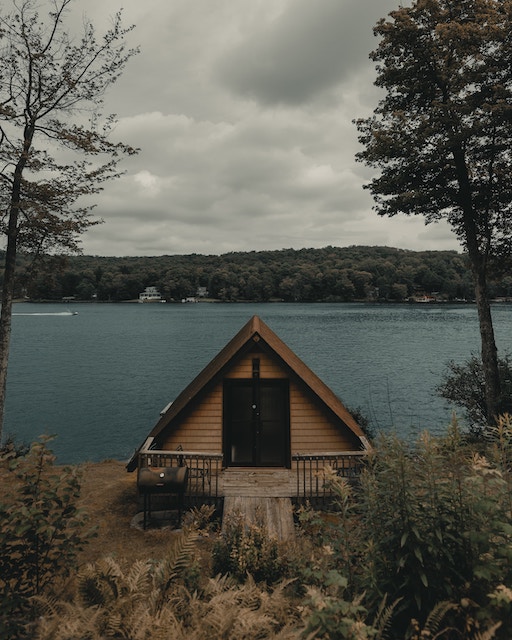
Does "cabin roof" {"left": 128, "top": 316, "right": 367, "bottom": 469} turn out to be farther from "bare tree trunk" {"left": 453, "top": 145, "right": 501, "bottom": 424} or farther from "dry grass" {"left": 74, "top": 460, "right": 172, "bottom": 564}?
"bare tree trunk" {"left": 453, "top": 145, "right": 501, "bottom": 424}

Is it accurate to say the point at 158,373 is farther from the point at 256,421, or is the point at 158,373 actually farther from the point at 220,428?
the point at 256,421

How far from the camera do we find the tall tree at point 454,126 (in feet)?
43.7

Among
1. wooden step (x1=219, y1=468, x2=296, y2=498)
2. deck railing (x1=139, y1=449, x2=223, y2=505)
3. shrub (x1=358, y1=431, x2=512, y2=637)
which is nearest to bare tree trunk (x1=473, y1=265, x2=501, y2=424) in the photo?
wooden step (x1=219, y1=468, x2=296, y2=498)

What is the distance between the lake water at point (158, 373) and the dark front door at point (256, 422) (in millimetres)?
3506

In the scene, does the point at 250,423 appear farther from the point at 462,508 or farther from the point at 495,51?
the point at 495,51

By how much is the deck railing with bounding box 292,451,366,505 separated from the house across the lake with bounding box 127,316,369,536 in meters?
0.07

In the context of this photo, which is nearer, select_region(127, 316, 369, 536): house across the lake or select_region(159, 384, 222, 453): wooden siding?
select_region(127, 316, 369, 536): house across the lake

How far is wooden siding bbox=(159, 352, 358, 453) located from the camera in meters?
11.7

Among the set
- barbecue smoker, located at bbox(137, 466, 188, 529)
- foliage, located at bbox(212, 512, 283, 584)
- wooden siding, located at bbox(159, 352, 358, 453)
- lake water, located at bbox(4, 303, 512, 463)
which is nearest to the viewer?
foliage, located at bbox(212, 512, 283, 584)

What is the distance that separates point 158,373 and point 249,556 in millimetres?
47564

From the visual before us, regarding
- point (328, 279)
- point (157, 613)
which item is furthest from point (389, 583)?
point (328, 279)

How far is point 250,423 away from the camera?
39.4ft

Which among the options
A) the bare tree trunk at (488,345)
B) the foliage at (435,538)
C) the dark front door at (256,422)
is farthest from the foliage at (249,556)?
the bare tree trunk at (488,345)

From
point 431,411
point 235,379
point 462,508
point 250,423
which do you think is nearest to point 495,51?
point 235,379
